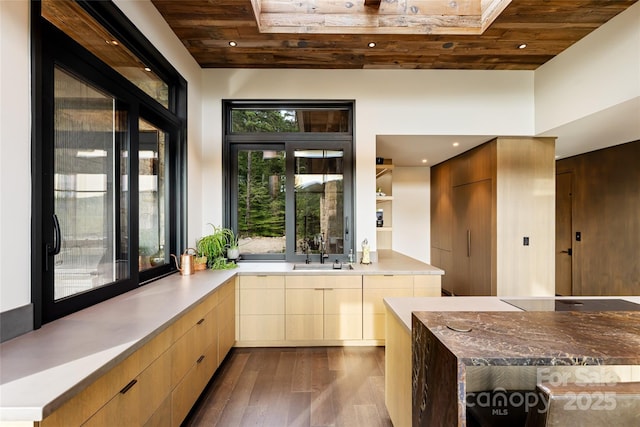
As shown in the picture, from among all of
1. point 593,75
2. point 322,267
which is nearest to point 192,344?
point 322,267

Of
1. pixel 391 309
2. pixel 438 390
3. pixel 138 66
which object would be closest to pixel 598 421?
pixel 438 390

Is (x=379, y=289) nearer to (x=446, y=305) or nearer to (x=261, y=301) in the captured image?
(x=261, y=301)

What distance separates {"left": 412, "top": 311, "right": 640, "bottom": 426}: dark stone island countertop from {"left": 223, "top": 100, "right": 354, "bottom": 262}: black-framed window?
2318mm

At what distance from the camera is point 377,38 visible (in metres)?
2.76

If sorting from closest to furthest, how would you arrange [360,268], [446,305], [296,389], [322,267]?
1. [446,305]
2. [296,389]
3. [360,268]
4. [322,267]

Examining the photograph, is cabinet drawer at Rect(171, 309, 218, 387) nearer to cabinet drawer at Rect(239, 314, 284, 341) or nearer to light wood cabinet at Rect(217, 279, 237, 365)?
light wood cabinet at Rect(217, 279, 237, 365)

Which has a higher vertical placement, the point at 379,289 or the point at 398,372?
the point at 379,289

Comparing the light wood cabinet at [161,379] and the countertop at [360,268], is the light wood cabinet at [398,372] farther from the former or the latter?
the light wood cabinet at [161,379]

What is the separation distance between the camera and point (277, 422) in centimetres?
196

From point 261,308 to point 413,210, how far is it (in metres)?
3.69

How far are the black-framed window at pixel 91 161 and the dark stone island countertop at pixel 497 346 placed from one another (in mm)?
1755

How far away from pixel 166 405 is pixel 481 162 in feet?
13.8

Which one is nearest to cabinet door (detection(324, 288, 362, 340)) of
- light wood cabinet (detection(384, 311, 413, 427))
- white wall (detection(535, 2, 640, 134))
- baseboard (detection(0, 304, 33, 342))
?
light wood cabinet (detection(384, 311, 413, 427))

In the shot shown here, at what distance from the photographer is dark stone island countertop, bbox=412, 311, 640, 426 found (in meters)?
0.89
